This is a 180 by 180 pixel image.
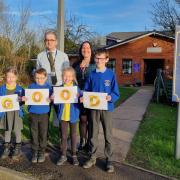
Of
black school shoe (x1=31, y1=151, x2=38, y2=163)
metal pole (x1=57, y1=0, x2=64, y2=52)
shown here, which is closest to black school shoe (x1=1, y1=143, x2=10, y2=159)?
black school shoe (x1=31, y1=151, x2=38, y2=163)

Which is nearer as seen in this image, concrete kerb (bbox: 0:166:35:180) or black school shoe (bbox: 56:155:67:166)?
concrete kerb (bbox: 0:166:35:180)

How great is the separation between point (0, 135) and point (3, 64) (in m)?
17.2

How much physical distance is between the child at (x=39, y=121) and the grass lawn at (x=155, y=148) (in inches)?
58.2

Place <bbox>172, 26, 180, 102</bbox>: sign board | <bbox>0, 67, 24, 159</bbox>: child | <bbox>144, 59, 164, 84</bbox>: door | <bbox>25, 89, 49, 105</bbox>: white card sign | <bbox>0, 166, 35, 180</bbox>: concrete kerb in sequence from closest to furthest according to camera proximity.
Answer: <bbox>0, 166, 35, 180</bbox>: concrete kerb < <bbox>25, 89, 49, 105</bbox>: white card sign < <bbox>172, 26, 180, 102</bbox>: sign board < <bbox>0, 67, 24, 159</bbox>: child < <bbox>144, 59, 164, 84</bbox>: door

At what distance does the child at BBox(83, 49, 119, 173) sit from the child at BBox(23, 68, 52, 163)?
784 millimetres

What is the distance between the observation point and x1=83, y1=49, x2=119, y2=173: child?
5.30 meters

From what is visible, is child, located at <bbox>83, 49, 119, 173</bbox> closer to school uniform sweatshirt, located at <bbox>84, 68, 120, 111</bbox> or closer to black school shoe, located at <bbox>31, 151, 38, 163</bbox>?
school uniform sweatshirt, located at <bbox>84, 68, 120, 111</bbox>

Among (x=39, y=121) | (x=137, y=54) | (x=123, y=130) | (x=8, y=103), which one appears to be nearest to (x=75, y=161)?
(x=39, y=121)

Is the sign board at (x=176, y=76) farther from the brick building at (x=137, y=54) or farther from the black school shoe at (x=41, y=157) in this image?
the brick building at (x=137, y=54)

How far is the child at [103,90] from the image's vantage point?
5.30 meters

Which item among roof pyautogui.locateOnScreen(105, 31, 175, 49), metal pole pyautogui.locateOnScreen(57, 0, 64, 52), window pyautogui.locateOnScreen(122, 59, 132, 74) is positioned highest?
roof pyautogui.locateOnScreen(105, 31, 175, 49)

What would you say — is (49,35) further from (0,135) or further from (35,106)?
(0,135)

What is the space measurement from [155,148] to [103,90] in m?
1.92

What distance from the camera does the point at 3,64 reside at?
23.9 meters
